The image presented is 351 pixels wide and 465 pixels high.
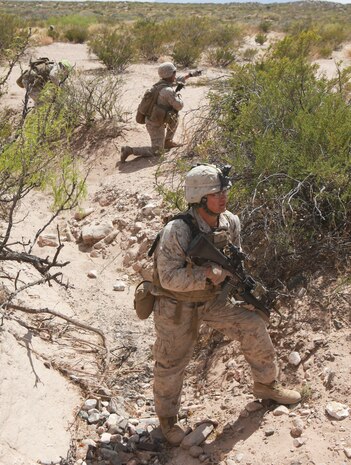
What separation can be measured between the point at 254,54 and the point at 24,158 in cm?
1225

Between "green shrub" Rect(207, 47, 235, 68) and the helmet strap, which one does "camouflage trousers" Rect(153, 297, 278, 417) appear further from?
"green shrub" Rect(207, 47, 235, 68)

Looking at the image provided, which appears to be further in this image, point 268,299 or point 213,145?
point 213,145

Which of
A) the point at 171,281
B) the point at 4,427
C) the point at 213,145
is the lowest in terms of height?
the point at 4,427

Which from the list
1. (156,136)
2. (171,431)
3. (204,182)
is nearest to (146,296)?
(204,182)

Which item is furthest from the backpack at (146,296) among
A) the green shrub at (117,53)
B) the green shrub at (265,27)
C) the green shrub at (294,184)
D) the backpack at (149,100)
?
the green shrub at (265,27)

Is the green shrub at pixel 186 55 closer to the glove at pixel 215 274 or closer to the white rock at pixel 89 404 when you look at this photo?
the white rock at pixel 89 404

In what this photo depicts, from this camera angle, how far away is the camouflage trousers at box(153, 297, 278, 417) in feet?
11.6

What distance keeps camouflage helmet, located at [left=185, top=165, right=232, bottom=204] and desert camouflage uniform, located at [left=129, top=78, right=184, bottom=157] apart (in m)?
4.80

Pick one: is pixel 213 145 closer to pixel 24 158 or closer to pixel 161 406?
pixel 24 158

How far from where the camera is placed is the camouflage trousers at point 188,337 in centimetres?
354

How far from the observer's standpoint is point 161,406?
3.76 meters

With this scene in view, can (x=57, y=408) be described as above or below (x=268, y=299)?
below

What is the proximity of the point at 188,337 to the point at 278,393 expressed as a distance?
0.71 metres

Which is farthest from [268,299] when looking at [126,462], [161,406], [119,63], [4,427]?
[119,63]
